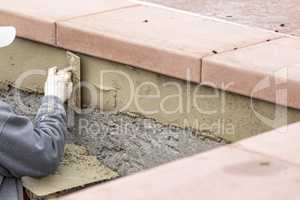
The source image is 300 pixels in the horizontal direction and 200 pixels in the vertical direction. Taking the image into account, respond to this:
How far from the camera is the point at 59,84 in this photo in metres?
3.46

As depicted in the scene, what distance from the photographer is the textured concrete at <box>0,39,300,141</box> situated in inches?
116

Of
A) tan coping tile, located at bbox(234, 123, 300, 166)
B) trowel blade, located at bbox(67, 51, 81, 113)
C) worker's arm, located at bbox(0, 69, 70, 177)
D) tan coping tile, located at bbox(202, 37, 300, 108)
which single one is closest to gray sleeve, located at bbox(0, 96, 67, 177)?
worker's arm, located at bbox(0, 69, 70, 177)

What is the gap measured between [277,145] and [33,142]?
123 cm

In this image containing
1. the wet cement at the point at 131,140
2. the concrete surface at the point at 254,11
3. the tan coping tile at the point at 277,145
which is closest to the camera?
the tan coping tile at the point at 277,145

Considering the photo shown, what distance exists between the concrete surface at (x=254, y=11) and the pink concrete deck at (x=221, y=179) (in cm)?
188

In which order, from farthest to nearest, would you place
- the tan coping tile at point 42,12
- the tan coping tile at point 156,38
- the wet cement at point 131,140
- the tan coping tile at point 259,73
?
the tan coping tile at point 42,12
the wet cement at point 131,140
the tan coping tile at point 156,38
the tan coping tile at point 259,73

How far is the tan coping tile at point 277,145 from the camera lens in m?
1.89

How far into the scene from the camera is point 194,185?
5.48ft

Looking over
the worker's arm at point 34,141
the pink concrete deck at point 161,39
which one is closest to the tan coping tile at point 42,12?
the pink concrete deck at point 161,39

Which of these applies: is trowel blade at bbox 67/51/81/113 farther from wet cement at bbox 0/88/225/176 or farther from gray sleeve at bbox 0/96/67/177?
gray sleeve at bbox 0/96/67/177

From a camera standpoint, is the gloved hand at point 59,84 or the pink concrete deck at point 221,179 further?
the gloved hand at point 59,84

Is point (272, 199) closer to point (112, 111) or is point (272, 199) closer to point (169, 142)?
point (169, 142)

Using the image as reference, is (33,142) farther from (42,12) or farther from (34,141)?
(42,12)

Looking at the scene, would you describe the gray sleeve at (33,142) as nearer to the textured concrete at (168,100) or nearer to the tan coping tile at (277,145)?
the textured concrete at (168,100)
